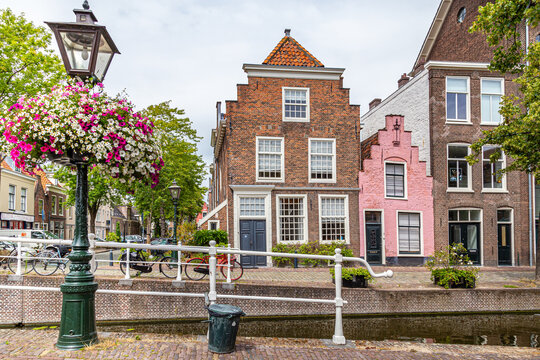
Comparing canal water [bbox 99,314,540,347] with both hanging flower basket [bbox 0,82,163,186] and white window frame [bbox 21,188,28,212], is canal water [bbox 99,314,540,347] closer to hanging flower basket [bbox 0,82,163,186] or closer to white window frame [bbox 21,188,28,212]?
hanging flower basket [bbox 0,82,163,186]

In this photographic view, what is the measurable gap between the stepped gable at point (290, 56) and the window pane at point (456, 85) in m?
6.39

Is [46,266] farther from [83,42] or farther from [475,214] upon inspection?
[475,214]

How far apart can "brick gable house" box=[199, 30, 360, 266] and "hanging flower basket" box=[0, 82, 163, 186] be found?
13.9m

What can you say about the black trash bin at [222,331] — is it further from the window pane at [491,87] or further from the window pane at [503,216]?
the window pane at [491,87]

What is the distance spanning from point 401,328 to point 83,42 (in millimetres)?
10049

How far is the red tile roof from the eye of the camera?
20.8 m

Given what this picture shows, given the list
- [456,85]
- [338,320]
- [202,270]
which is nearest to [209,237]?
[202,270]

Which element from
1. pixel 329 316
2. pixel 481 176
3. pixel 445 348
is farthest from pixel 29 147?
pixel 481 176

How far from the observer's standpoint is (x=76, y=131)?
5566 mm

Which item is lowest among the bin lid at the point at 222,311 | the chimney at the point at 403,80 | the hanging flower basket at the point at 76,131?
the bin lid at the point at 222,311

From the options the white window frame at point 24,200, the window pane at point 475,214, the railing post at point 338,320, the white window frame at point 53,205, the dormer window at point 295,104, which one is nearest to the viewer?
the railing post at point 338,320

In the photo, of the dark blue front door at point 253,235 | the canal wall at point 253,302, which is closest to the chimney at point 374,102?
the dark blue front door at point 253,235

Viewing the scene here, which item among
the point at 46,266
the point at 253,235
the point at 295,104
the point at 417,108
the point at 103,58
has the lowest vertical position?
the point at 46,266

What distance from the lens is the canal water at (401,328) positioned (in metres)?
10.6
